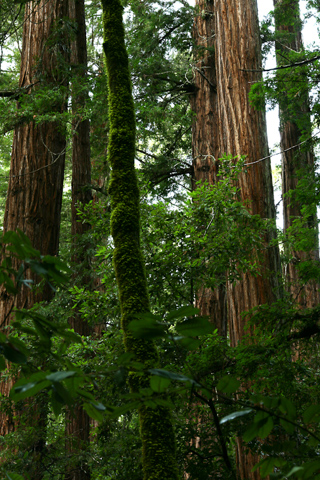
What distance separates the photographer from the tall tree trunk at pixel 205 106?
9.39m

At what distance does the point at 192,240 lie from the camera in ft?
14.0

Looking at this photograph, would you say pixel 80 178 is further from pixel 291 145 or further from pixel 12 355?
pixel 12 355

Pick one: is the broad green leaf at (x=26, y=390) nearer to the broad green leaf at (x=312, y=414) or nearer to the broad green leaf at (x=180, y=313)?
the broad green leaf at (x=180, y=313)

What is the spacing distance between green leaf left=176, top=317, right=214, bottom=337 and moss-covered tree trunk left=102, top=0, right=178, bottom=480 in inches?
45.1

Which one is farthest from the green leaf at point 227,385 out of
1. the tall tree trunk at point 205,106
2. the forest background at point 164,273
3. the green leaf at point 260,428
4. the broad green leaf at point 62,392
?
the tall tree trunk at point 205,106

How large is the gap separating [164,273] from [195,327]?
3.03 m

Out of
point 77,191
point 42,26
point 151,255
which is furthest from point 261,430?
point 77,191

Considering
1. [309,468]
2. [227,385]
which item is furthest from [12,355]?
[309,468]

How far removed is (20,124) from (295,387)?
221 inches

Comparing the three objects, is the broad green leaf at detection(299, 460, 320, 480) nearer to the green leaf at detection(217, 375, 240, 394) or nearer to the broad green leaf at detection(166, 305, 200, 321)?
the green leaf at detection(217, 375, 240, 394)

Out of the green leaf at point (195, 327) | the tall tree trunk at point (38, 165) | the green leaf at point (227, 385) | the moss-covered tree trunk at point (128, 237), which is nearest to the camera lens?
A: the green leaf at point (195, 327)

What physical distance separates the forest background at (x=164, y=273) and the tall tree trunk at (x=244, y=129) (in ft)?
0.07

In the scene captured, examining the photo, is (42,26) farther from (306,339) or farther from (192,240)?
(306,339)

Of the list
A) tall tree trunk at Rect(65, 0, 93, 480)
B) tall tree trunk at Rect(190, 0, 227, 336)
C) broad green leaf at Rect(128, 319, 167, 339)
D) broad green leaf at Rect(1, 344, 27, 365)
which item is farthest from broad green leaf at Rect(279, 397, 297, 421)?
tall tree trunk at Rect(190, 0, 227, 336)
